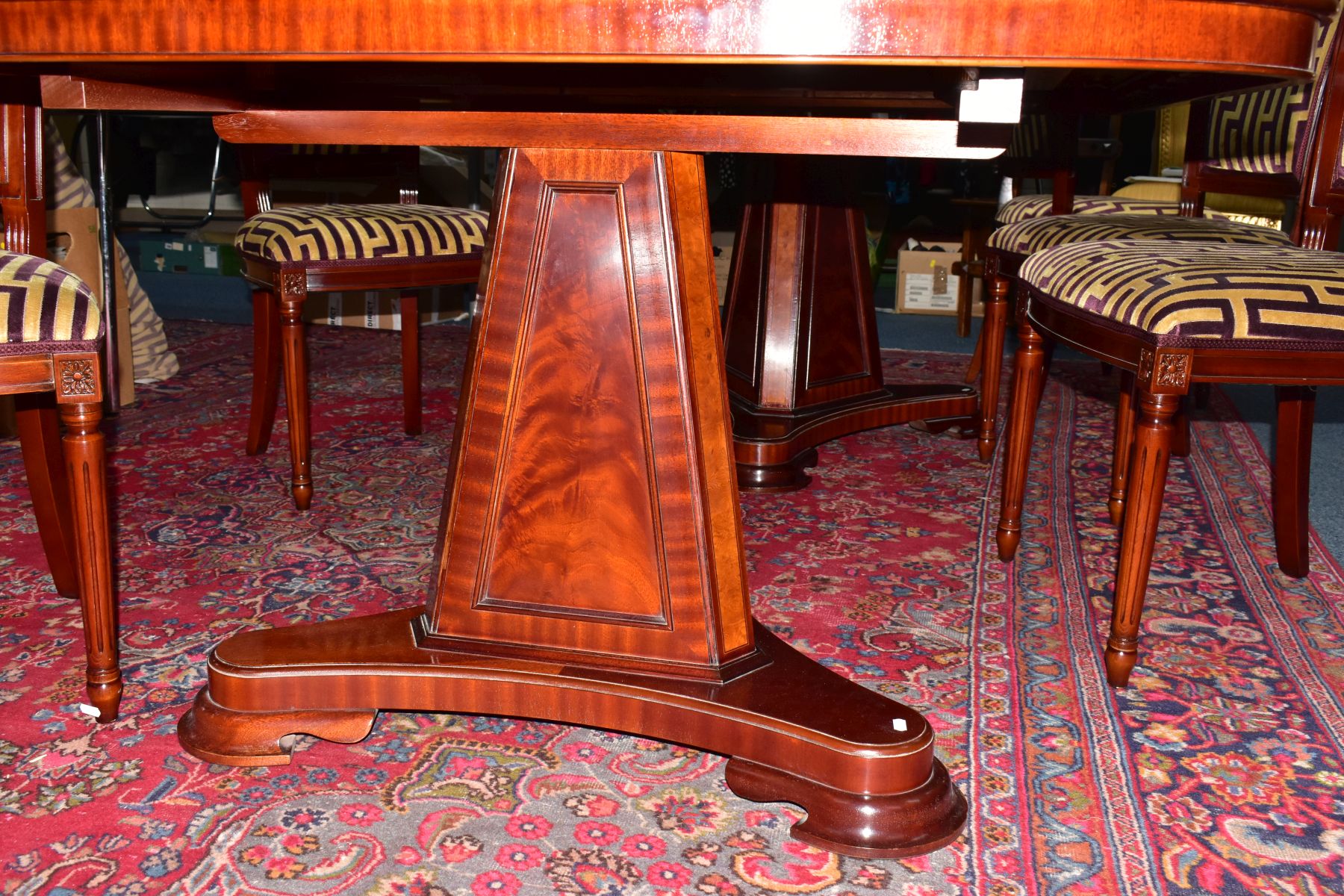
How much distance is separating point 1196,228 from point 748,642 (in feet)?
3.97

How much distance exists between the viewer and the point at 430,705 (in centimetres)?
127

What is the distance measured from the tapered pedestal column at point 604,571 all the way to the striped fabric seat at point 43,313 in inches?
14.2

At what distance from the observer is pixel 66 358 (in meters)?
1.22

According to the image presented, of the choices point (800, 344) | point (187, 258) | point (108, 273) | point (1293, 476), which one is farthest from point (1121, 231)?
point (187, 258)

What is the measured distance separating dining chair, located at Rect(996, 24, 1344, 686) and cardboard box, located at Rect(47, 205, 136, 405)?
6.37 feet

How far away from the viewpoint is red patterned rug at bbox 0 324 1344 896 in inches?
44.3

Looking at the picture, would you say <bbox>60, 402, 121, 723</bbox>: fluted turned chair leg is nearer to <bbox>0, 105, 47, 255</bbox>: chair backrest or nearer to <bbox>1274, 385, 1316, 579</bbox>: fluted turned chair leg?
<bbox>0, 105, 47, 255</bbox>: chair backrest

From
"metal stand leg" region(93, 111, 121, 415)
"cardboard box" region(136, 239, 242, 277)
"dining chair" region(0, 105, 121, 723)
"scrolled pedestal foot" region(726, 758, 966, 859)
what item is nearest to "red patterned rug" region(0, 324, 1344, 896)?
"scrolled pedestal foot" region(726, 758, 966, 859)

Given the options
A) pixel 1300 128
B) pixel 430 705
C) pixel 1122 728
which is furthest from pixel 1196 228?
pixel 430 705

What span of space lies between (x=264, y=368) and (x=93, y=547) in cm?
108

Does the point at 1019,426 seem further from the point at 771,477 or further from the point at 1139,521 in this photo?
the point at 771,477

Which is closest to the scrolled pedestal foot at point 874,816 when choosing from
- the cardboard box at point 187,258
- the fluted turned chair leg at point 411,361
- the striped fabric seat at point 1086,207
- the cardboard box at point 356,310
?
the fluted turned chair leg at point 411,361

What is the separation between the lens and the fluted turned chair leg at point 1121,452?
2.04 metres

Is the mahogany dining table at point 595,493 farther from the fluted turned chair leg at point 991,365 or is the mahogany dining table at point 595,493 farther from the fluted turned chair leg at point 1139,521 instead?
the fluted turned chair leg at point 991,365
